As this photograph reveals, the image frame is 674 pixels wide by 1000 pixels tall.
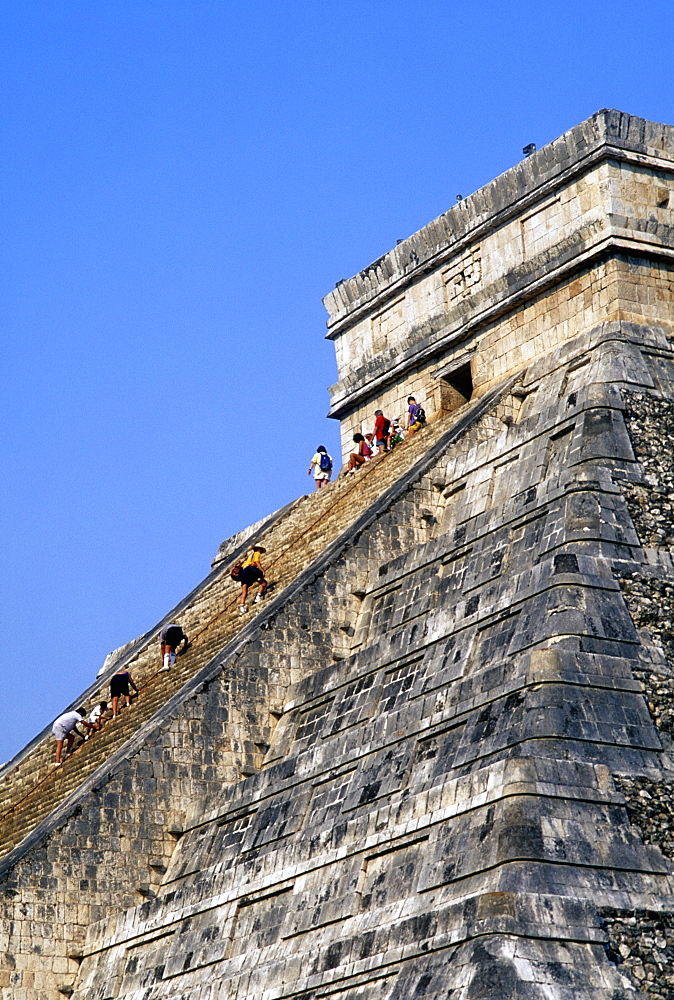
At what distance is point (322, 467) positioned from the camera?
28.2 meters

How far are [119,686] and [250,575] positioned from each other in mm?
2245

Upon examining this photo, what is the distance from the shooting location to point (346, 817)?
55.7 ft

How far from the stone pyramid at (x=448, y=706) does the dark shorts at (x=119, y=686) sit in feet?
1.58

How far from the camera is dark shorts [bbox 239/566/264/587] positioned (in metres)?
23.2

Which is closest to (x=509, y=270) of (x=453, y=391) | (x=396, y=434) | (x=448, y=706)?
(x=453, y=391)

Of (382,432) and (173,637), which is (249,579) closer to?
(173,637)

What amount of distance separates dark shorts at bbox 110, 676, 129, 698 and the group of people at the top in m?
5.30

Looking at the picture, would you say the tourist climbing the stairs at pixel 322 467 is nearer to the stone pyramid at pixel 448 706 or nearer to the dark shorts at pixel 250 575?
the stone pyramid at pixel 448 706

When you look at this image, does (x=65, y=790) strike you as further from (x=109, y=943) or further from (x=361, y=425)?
(x=361, y=425)

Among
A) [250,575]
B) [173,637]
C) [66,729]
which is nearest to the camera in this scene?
[66,729]

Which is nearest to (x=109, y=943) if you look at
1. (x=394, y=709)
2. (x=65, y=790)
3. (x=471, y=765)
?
(x=65, y=790)

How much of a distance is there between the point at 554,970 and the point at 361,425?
15.6 meters

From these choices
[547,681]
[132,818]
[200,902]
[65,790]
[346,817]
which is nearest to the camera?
[547,681]

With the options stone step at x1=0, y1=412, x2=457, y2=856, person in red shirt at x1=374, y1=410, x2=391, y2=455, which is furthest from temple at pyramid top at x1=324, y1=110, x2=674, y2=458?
stone step at x1=0, y1=412, x2=457, y2=856
